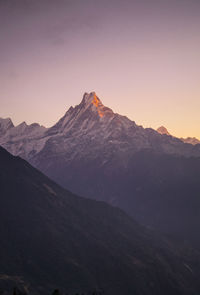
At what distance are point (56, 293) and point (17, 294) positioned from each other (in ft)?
83.9

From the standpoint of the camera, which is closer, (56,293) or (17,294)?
(56,293)

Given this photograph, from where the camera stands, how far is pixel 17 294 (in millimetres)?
158750

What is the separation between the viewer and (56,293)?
457 feet
